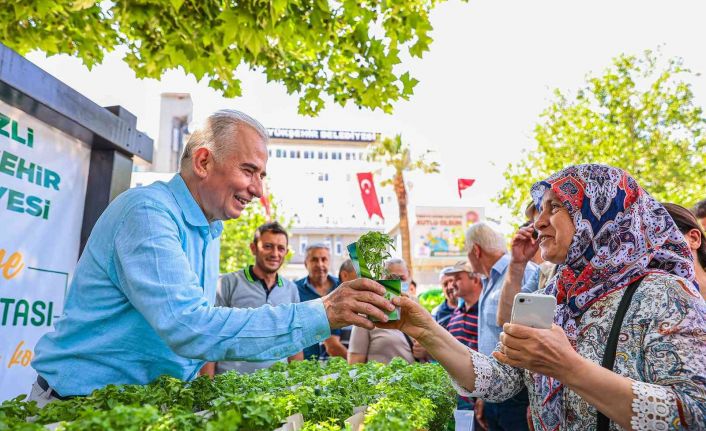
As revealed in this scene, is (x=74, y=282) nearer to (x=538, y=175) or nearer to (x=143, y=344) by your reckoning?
(x=143, y=344)

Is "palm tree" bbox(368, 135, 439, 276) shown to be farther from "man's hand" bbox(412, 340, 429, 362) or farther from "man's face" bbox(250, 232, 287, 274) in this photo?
"man's hand" bbox(412, 340, 429, 362)

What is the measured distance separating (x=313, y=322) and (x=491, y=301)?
9.17 ft

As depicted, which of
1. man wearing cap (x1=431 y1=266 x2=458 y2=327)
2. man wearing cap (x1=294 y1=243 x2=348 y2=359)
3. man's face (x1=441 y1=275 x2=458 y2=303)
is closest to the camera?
man's face (x1=441 y1=275 x2=458 y2=303)

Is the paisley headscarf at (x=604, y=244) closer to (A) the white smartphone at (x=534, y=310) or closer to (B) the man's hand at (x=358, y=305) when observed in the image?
(A) the white smartphone at (x=534, y=310)

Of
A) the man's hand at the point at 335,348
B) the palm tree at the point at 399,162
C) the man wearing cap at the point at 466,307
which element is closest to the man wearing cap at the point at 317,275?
the man's hand at the point at 335,348

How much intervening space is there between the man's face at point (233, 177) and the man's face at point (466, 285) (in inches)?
132

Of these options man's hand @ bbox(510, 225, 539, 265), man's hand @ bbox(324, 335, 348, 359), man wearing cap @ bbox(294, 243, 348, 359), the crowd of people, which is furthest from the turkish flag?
the crowd of people

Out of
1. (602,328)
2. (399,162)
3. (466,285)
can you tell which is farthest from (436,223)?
(602,328)

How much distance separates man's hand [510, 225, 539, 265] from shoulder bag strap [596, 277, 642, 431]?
181 centimetres

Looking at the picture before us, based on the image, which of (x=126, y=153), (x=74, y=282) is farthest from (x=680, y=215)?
(x=126, y=153)

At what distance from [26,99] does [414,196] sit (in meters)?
48.0

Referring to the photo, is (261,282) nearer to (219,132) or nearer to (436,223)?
(219,132)

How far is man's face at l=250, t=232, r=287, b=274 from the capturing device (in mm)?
5395

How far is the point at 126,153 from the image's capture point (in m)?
3.77
